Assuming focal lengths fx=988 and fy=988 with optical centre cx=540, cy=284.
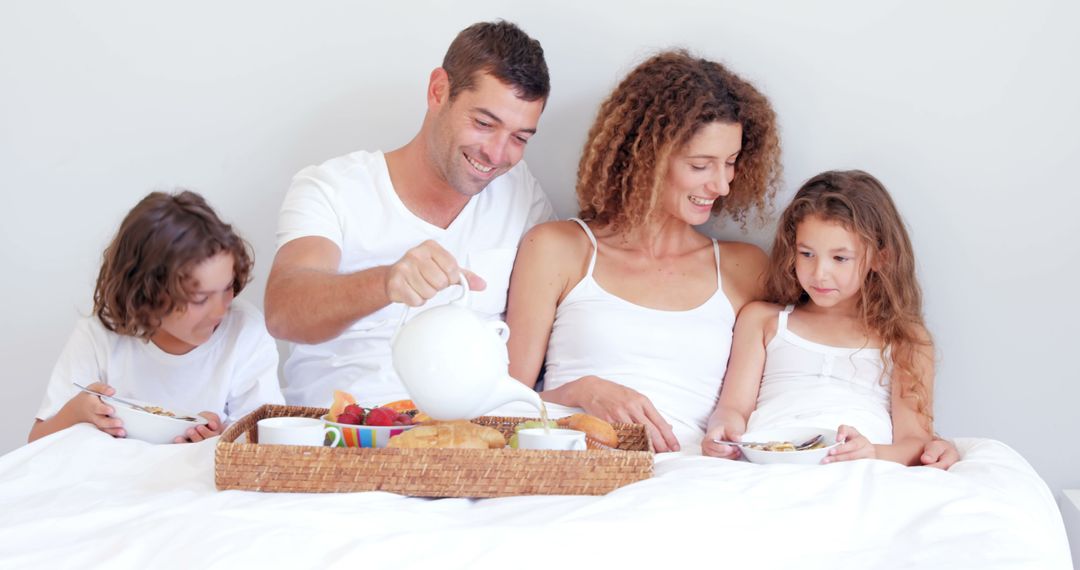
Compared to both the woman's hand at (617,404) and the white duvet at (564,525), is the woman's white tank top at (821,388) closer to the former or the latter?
the woman's hand at (617,404)

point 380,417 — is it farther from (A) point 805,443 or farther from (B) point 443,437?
(A) point 805,443

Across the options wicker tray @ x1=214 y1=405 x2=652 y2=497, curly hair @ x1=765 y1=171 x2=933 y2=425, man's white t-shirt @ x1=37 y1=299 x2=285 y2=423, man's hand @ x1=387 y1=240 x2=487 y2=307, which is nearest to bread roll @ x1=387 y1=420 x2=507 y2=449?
wicker tray @ x1=214 y1=405 x2=652 y2=497

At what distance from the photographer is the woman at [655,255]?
1.99 metres

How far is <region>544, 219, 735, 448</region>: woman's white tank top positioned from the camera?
197 centimetres

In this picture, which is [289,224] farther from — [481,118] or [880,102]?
[880,102]

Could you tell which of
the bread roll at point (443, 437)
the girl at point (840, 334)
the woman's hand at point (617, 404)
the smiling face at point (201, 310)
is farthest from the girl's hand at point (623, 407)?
the smiling face at point (201, 310)

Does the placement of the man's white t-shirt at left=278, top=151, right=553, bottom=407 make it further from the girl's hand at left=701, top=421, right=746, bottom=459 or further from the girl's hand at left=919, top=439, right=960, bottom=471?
the girl's hand at left=919, top=439, right=960, bottom=471

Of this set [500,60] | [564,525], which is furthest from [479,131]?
[564,525]

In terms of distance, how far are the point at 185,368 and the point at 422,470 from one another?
942mm

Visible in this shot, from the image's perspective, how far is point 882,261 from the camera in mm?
1957

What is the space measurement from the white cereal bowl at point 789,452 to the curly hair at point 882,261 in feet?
1.07

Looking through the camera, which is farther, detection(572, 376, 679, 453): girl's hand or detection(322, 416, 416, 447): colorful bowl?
detection(572, 376, 679, 453): girl's hand

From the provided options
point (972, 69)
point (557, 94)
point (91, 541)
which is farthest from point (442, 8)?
point (91, 541)

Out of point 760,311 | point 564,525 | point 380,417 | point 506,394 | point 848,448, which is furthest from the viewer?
point 760,311
